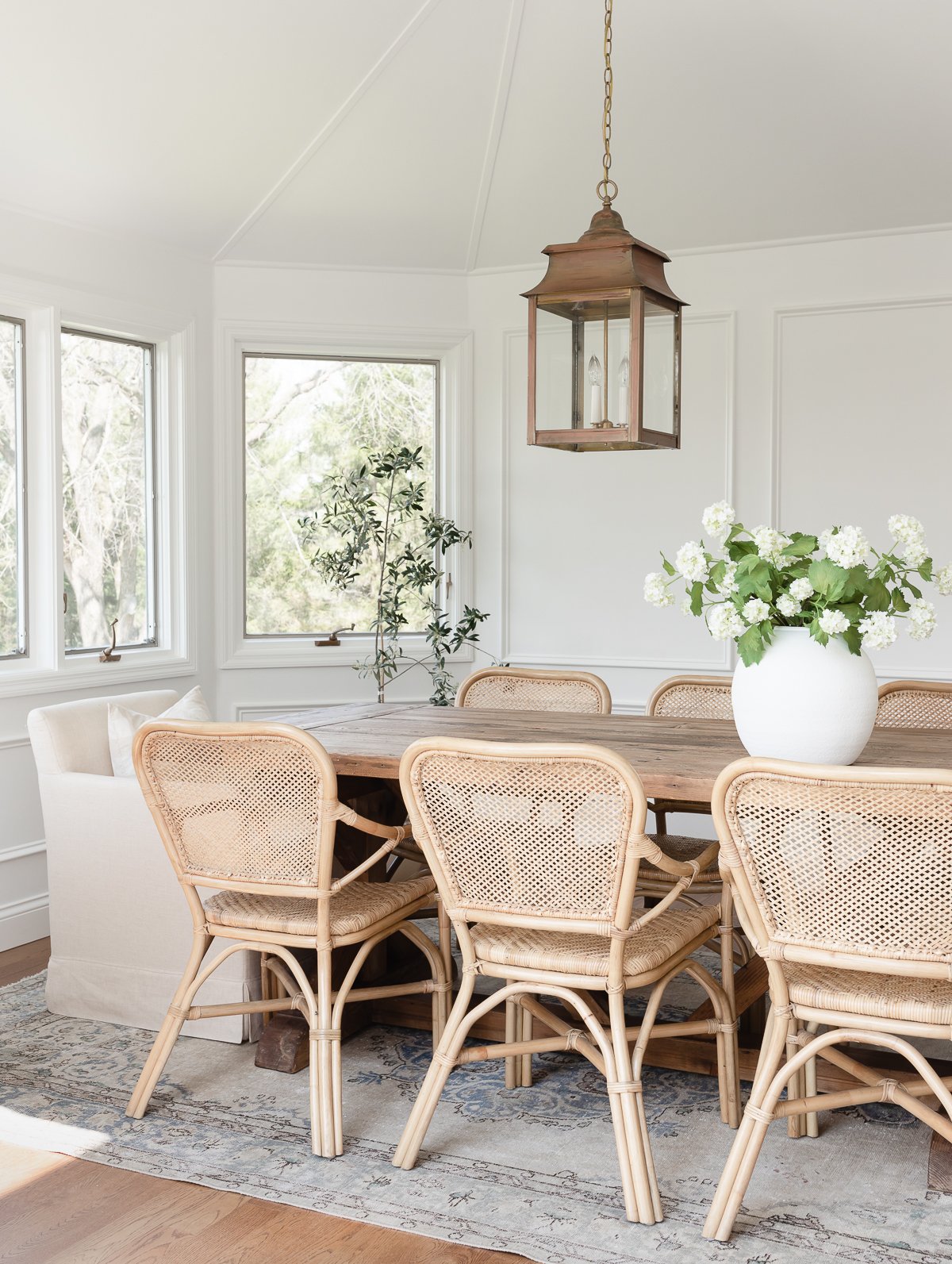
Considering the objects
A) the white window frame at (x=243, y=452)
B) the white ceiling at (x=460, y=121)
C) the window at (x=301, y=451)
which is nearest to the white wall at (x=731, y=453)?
the white window frame at (x=243, y=452)

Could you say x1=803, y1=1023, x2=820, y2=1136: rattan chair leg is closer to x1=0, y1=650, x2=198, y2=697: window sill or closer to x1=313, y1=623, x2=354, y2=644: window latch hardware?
x1=0, y1=650, x2=198, y2=697: window sill

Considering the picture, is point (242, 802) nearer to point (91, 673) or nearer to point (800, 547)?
point (800, 547)

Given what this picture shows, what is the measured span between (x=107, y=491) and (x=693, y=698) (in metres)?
2.46

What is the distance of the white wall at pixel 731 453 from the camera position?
15.9ft

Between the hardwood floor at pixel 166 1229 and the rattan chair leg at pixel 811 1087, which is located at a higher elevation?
the rattan chair leg at pixel 811 1087

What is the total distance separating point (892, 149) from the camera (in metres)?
4.52

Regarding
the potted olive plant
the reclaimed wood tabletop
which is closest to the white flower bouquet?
the reclaimed wood tabletop

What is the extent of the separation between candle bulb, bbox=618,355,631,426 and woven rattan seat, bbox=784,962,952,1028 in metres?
1.24

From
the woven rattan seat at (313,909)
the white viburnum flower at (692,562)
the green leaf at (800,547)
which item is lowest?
the woven rattan seat at (313,909)

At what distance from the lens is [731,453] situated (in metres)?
5.12

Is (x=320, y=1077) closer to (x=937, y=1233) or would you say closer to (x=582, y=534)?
(x=937, y=1233)

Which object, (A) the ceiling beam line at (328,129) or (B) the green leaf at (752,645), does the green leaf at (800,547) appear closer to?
(B) the green leaf at (752,645)

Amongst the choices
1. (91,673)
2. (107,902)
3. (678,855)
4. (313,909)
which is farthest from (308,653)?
(313,909)

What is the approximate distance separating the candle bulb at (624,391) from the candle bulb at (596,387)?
0.05 m
